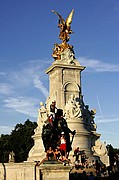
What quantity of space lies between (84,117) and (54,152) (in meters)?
23.7

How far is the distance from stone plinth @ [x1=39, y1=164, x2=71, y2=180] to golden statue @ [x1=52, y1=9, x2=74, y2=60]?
27.9m

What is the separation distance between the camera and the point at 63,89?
3638 cm

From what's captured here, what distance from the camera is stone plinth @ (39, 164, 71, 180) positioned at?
37.7 feet

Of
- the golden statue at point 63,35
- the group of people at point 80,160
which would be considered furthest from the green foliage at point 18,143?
the group of people at point 80,160

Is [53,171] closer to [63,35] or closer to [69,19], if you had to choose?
[63,35]

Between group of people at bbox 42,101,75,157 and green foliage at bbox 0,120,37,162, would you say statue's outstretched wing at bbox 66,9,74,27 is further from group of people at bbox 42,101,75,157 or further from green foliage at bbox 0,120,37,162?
group of people at bbox 42,101,75,157

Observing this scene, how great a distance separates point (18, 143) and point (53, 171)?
53.8m

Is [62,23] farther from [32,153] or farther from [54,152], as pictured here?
[54,152]

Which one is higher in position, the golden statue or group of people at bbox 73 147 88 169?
the golden statue

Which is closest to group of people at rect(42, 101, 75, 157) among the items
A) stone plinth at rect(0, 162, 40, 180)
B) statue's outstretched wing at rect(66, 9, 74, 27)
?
stone plinth at rect(0, 162, 40, 180)

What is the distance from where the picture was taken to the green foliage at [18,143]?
6072 cm

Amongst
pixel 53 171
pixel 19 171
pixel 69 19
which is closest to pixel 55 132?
pixel 53 171

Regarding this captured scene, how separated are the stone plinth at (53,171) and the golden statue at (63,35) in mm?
27875

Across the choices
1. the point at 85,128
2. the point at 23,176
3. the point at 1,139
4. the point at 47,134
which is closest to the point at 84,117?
the point at 85,128
